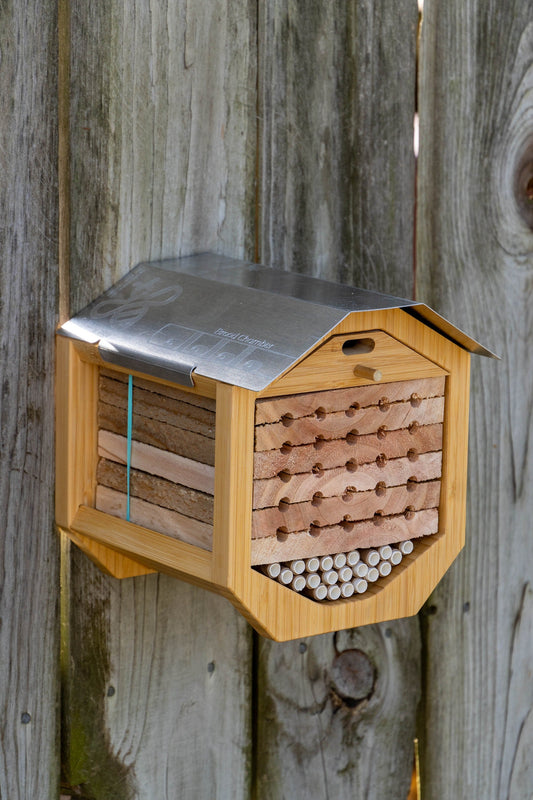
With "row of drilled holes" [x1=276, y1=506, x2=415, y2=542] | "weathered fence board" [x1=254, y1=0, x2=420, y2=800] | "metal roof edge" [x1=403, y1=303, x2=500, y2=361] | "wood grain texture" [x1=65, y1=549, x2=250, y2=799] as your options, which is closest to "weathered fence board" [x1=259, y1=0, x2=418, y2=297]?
"weathered fence board" [x1=254, y1=0, x2=420, y2=800]

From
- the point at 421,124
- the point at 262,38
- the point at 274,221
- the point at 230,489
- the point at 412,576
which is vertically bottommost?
the point at 412,576

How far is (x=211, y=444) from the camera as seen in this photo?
1.31 m

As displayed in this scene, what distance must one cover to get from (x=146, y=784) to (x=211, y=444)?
59 centimetres

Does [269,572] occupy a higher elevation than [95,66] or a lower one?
lower

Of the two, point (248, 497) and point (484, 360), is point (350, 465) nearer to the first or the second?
point (248, 497)

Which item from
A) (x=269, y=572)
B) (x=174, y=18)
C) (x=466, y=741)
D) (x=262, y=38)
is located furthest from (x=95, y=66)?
(x=466, y=741)

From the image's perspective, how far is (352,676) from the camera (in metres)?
1.78

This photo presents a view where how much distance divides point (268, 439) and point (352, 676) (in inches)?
24.2

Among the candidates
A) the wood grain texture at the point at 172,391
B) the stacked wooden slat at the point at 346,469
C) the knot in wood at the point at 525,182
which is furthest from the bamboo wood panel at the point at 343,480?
the knot in wood at the point at 525,182

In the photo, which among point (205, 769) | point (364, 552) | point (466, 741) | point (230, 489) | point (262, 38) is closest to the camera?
point (230, 489)

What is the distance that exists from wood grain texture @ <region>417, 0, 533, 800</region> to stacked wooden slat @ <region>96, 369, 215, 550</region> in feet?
1.64

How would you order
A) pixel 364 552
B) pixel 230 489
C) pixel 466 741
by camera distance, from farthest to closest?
pixel 466 741 < pixel 364 552 < pixel 230 489

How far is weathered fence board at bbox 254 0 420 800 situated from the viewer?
1602 millimetres

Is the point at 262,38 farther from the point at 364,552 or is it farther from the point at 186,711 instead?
the point at 186,711
